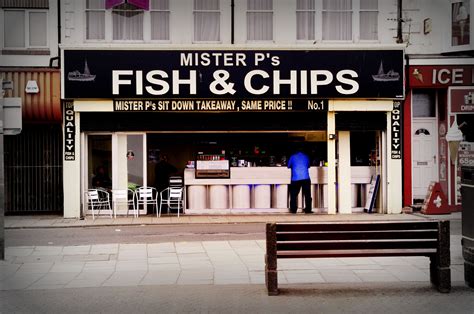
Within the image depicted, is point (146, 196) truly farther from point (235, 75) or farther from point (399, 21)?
point (399, 21)

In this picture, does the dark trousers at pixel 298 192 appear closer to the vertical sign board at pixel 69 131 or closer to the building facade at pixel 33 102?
the vertical sign board at pixel 69 131

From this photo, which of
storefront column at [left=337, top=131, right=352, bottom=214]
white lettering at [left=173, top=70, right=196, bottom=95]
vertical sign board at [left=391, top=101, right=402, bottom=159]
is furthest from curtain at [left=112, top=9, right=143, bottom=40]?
vertical sign board at [left=391, top=101, right=402, bottom=159]

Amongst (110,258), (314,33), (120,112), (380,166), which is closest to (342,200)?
(380,166)

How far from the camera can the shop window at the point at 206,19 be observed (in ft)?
60.3

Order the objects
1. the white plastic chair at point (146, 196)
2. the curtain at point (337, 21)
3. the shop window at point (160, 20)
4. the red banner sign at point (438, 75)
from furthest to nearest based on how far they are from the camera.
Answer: the curtain at point (337, 21), the red banner sign at point (438, 75), the shop window at point (160, 20), the white plastic chair at point (146, 196)

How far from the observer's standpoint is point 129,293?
8.25m

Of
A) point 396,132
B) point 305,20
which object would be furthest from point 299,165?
point 305,20

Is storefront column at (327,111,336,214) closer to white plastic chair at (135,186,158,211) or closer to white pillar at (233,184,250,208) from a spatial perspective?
white pillar at (233,184,250,208)

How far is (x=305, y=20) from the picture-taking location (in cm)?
1866

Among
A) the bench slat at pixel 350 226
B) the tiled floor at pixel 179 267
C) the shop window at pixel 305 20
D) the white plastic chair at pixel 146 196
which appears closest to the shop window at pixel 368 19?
the shop window at pixel 305 20

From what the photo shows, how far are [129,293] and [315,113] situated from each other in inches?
447

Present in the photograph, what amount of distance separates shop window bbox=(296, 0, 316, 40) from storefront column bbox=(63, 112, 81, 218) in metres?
6.75

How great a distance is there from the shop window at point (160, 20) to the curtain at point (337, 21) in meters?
4.51

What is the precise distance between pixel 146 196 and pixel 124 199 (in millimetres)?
837
